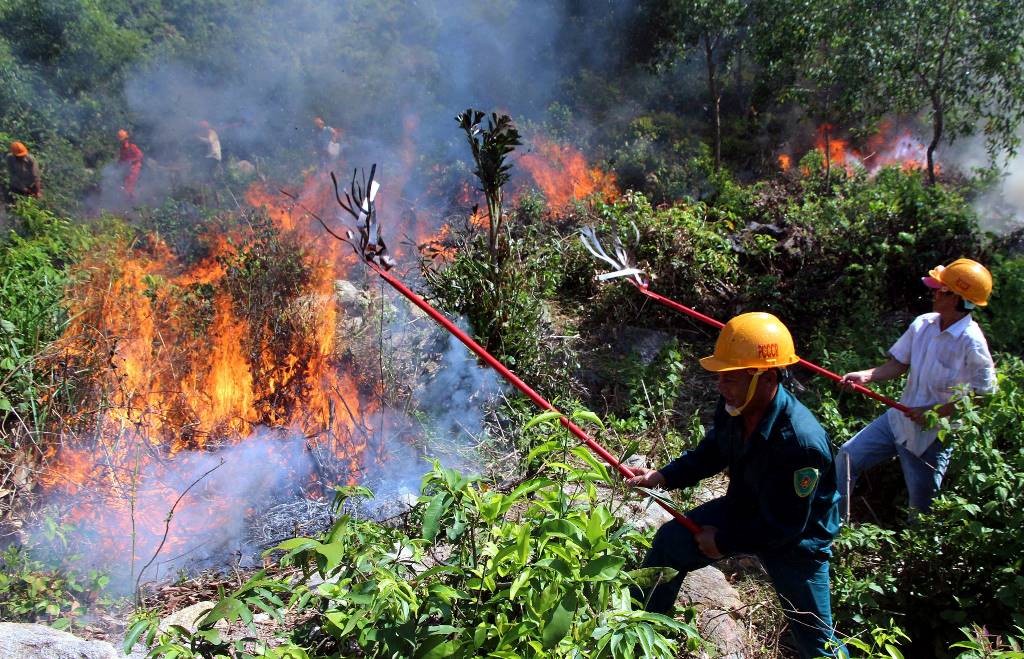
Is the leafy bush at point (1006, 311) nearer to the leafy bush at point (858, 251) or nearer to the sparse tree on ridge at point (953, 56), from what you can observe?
the leafy bush at point (858, 251)

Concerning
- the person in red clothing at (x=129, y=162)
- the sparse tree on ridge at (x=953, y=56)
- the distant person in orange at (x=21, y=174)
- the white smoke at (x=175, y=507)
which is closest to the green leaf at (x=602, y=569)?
the white smoke at (x=175, y=507)

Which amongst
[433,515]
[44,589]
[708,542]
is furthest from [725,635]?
[44,589]

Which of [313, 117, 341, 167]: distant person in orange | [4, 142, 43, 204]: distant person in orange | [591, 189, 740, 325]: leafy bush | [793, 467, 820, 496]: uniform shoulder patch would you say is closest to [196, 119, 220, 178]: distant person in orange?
[313, 117, 341, 167]: distant person in orange

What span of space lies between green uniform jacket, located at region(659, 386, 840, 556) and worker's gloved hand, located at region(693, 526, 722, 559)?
3 centimetres

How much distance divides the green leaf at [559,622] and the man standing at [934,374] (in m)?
2.34

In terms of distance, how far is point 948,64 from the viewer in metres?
7.31

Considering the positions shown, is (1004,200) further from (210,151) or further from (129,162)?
(129,162)

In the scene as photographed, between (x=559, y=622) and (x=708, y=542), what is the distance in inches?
48.3

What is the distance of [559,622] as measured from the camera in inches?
70.1

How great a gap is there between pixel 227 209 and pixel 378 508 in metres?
8.14

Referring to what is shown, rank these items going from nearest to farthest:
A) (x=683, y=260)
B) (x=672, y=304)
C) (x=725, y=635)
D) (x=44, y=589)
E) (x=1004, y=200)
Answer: (x=725, y=635)
(x=44, y=589)
(x=672, y=304)
(x=683, y=260)
(x=1004, y=200)

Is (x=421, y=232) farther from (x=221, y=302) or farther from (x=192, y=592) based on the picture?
(x=192, y=592)

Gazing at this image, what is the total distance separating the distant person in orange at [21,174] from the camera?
10.9 meters

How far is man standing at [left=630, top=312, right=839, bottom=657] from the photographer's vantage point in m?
2.61
